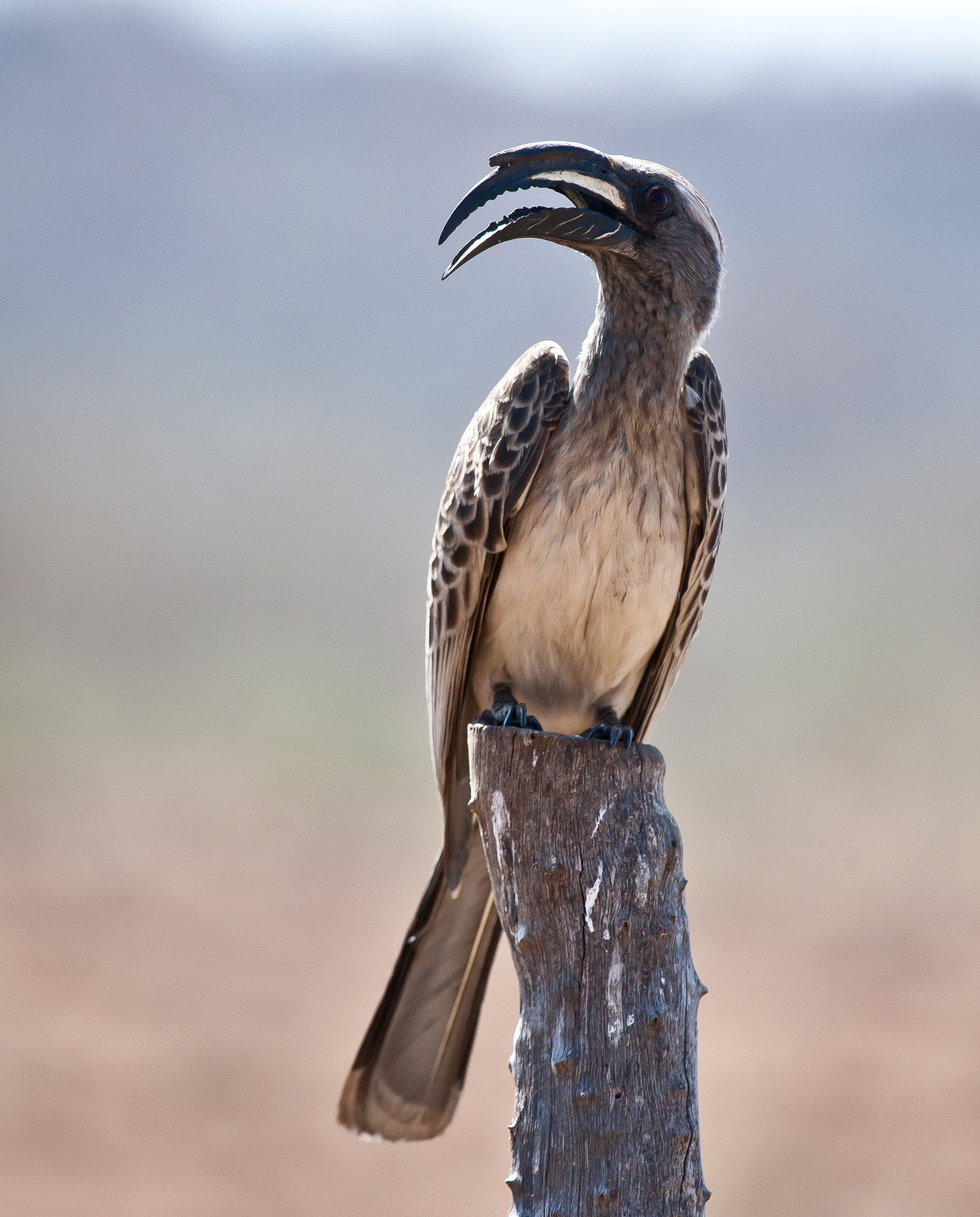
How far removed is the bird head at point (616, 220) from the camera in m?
3.11

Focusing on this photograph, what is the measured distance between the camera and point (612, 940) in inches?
99.7

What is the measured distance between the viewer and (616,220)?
3.24 metres

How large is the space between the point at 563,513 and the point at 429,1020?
1.53 metres

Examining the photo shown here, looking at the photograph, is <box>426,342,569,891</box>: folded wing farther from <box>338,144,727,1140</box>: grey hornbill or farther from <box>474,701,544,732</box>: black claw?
<box>474,701,544,732</box>: black claw

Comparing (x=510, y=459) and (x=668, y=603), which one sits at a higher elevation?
(x=510, y=459)

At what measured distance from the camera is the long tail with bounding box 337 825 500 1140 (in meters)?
3.32

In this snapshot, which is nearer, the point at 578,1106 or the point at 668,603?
the point at 578,1106

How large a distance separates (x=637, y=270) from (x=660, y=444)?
51 centimetres

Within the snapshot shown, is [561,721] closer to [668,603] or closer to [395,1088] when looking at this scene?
[668,603]

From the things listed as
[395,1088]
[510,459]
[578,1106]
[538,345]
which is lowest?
[578,1106]

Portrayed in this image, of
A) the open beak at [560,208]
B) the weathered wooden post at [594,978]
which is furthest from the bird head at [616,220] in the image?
the weathered wooden post at [594,978]

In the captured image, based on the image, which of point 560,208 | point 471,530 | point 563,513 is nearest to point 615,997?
point 563,513

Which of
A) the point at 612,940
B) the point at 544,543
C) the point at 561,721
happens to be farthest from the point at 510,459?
the point at 612,940

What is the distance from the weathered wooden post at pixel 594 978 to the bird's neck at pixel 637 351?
1086 mm
